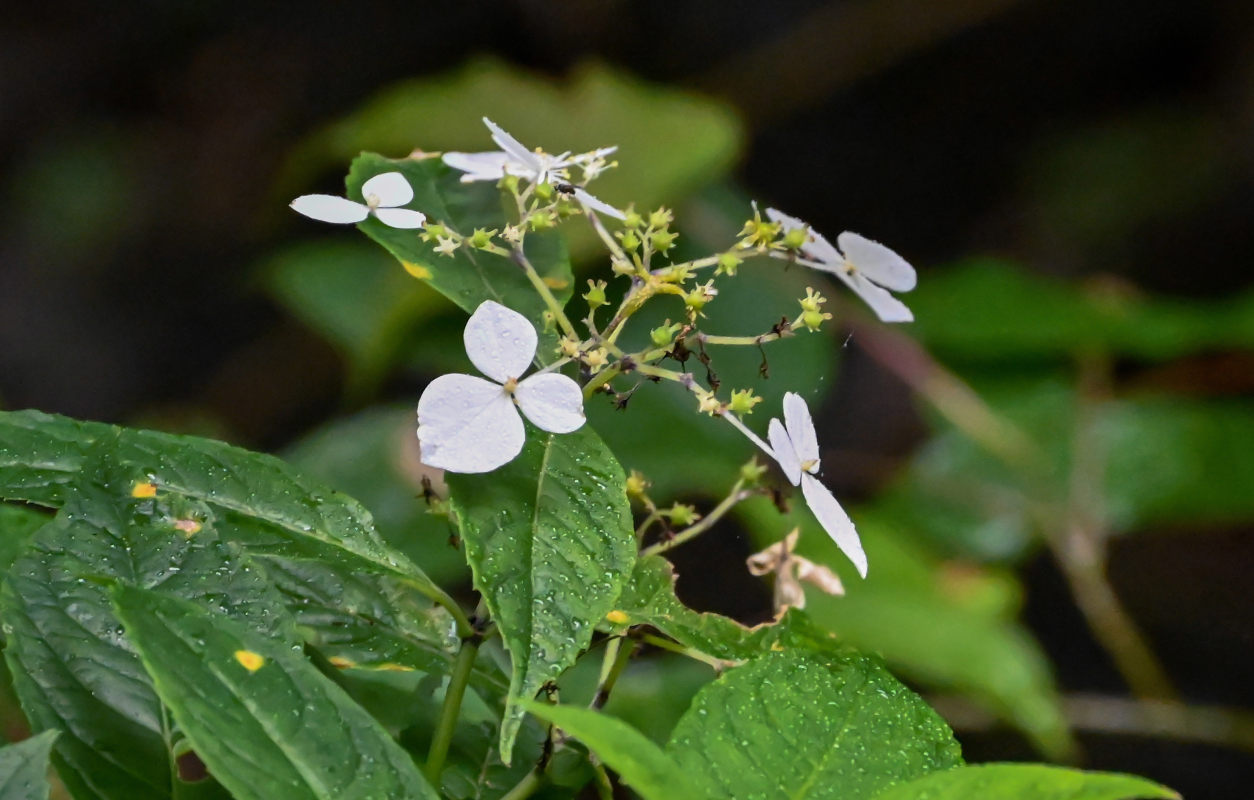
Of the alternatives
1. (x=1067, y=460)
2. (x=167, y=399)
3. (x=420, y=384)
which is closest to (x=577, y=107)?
(x=1067, y=460)

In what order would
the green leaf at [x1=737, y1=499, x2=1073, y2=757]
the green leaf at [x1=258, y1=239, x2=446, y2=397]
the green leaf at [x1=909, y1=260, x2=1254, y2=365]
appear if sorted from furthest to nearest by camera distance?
the green leaf at [x1=909, y1=260, x2=1254, y2=365] < the green leaf at [x1=258, y1=239, x2=446, y2=397] < the green leaf at [x1=737, y1=499, x2=1073, y2=757]

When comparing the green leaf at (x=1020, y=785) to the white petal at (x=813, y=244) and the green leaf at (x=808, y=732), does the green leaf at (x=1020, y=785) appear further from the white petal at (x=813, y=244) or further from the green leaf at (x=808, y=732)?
the white petal at (x=813, y=244)

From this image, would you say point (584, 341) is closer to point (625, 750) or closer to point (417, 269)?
point (417, 269)

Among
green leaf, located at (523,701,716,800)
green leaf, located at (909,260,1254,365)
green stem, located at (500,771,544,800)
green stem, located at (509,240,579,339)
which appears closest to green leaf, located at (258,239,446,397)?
green leaf, located at (909,260,1254,365)

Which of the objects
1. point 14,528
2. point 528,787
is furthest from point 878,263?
point 14,528

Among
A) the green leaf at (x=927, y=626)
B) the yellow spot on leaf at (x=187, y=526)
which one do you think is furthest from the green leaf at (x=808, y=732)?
the green leaf at (x=927, y=626)

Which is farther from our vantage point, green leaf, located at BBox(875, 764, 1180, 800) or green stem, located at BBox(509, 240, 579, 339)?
green stem, located at BBox(509, 240, 579, 339)

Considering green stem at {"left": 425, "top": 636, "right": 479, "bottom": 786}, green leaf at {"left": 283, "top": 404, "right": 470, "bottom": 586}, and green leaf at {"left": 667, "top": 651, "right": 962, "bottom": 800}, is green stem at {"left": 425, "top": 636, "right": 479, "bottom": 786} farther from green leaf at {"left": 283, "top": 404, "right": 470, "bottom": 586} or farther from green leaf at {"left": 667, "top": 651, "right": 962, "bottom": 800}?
green leaf at {"left": 283, "top": 404, "right": 470, "bottom": 586}
